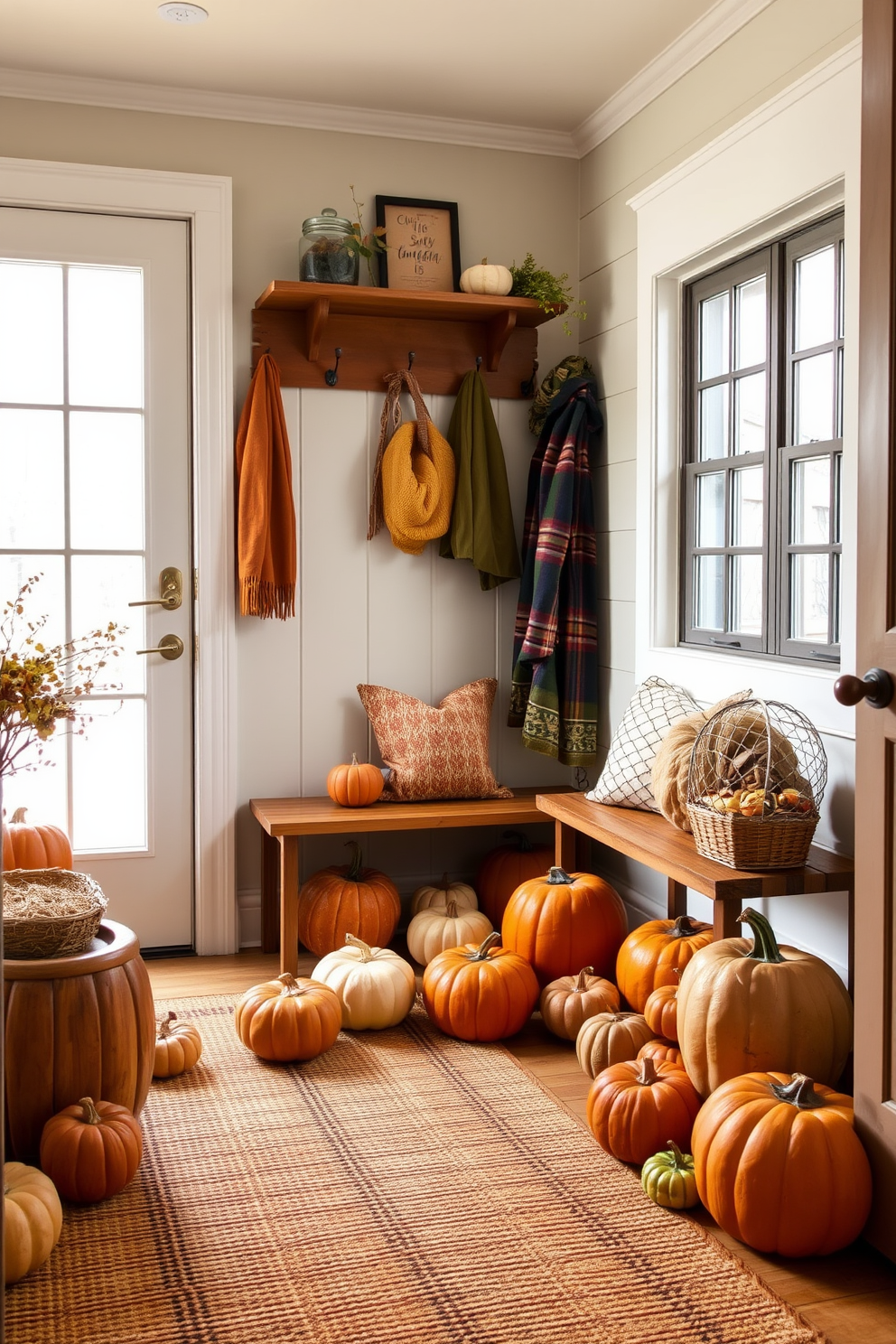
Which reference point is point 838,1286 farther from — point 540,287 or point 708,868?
point 540,287

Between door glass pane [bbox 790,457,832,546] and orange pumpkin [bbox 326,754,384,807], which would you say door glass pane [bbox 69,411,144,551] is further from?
door glass pane [bbox 790,457,832,546]

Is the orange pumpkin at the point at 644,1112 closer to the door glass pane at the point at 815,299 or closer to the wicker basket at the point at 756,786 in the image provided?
the wicker basket at the point at 756,786

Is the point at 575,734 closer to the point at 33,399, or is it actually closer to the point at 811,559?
the point at 811,559

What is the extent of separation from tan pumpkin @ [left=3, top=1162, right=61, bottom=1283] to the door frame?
5.48 feet

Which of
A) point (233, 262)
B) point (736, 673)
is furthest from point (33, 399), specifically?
point (736, 673)

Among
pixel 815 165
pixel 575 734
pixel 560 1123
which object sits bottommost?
pixel 560 1123

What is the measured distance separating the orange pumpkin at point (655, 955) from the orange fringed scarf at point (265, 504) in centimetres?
144

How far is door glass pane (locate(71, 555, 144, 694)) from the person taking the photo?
3447 mm

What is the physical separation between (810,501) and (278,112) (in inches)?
79.0

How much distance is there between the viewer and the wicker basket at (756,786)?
234 cm

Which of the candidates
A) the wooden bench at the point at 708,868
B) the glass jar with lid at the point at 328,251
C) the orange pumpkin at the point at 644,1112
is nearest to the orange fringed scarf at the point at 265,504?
the glass jar with lid at the point at 328,251

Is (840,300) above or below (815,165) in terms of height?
below

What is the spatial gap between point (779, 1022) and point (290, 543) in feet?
6.54

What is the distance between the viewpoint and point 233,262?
3.52 meters
